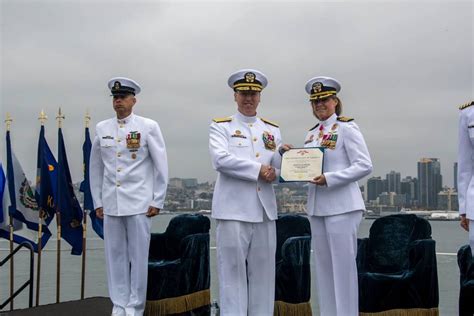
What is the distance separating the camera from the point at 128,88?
4.24 metres

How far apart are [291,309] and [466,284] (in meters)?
1.20

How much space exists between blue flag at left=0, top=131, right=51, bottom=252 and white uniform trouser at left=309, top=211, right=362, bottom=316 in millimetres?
2702

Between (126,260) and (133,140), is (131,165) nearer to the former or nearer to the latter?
(133,140)

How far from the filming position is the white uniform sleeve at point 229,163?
3.57 m

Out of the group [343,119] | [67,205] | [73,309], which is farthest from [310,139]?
[67,205]

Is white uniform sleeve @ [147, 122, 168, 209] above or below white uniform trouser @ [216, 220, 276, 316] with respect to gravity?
above

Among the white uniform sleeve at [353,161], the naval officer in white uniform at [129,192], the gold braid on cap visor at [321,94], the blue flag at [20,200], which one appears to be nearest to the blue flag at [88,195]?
the blue flag at [20,200]

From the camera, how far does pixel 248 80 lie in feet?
12.2

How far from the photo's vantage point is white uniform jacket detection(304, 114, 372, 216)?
3.52 meters

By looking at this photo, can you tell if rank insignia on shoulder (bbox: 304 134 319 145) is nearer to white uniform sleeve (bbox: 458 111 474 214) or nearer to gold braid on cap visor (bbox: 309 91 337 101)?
gold braid on cap visor (bbox: 309 91 337 101)

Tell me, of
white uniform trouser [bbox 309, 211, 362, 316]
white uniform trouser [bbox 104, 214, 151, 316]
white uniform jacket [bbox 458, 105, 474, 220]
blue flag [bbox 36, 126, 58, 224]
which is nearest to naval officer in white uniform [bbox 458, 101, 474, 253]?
white uniform jacket [bbox 458, 105, 474, 220]

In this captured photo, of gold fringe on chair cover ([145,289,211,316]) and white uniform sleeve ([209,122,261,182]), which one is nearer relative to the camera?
white uniform sleeve ([209,122,261,182])

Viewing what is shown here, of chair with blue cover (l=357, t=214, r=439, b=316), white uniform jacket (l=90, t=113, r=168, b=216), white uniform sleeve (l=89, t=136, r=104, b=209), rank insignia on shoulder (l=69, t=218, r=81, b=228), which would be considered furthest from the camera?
rank insignia on shoulder (l=69, t=218, r=81, b=228)

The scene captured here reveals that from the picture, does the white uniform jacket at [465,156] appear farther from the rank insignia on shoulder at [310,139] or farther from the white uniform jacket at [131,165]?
the white uniform jacket at [131,165]
